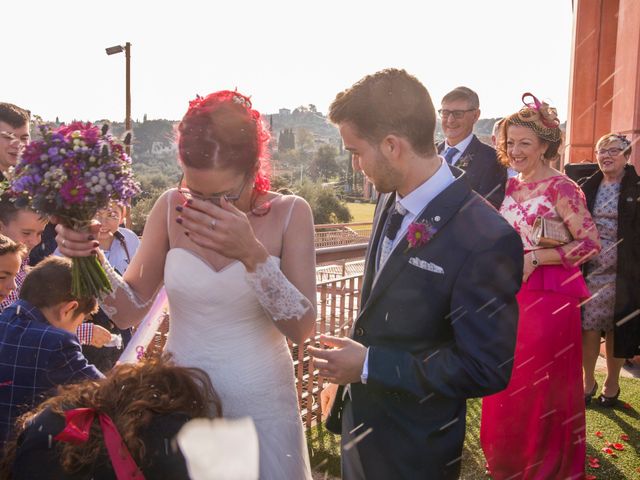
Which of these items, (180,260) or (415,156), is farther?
(180,260)

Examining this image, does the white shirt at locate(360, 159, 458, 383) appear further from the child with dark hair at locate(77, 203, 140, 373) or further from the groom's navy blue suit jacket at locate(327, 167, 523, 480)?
the child with dark hair at locate(77, 203, 140, 373)

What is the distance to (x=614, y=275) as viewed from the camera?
19.0ft

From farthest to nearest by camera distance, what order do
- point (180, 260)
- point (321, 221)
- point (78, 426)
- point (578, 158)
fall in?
point (321, 221)
point (578, 158)
point (180, 260)
point (78, 426)

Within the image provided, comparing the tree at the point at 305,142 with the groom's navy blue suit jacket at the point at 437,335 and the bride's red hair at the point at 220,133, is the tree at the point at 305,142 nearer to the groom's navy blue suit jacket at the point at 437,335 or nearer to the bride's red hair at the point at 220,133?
the bride's red hair at the point at 220,133

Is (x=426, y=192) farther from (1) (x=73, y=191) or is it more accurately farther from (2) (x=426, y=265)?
(1) (x=73, y=191)

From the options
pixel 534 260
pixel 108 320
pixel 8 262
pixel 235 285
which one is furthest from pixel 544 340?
pixel 8 262

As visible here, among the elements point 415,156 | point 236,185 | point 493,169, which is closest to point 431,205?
point 415,156

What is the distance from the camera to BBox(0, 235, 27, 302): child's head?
3002 millimetres

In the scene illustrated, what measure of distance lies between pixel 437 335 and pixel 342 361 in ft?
1.12

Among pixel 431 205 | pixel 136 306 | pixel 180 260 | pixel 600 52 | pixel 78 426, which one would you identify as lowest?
pixel 78 426

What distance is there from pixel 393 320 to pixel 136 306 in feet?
3.65

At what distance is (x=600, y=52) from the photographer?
9.76 metres

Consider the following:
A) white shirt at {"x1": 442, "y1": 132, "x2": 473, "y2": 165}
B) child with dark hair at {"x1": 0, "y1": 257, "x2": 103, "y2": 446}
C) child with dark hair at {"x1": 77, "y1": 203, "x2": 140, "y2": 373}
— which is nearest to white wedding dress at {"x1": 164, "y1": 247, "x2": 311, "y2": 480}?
child with dark hair at {"x1": 0, "y1": 257, "x2": 103, "y2": 446}

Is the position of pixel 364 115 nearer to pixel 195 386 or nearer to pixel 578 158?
pixel 195 386
